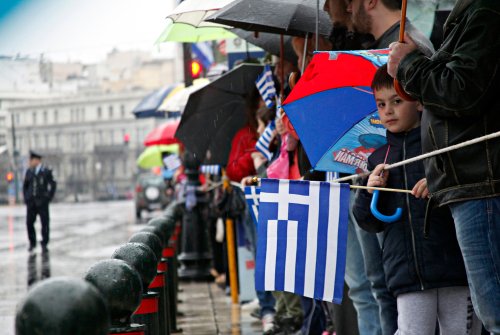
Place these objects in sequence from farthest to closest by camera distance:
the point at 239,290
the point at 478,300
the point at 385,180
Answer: the point at 239,290 < the point at 385,180 < the point at 478,300

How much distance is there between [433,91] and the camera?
3693 mm

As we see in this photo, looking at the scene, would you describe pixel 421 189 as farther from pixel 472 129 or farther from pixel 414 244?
pixel 472 129

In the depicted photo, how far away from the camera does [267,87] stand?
8.02 m

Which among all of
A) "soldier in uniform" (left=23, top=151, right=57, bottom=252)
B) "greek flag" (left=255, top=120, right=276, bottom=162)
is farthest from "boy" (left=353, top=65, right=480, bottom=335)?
"soldier in uniform" (left=23, top=151, right=57, bottom=252)

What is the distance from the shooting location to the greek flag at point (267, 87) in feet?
25.9

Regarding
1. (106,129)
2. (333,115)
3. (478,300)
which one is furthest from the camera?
(106,129)

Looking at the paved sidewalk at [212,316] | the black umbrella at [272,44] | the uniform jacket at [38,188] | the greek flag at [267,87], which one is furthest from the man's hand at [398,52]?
the uniform jacket at [38,188]

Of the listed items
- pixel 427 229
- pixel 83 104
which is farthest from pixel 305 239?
pixel 83 104

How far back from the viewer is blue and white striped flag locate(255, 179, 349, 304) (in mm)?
4902

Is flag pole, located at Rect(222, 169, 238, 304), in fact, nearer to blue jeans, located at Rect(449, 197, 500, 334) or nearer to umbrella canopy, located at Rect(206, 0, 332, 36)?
umbrella canopy, located at Rect(206, 0, 332, 36)

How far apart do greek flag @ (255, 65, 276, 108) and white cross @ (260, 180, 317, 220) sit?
2886 millimetres

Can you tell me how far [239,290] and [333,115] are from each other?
6.18 meters

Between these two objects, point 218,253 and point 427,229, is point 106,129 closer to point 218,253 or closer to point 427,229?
point 218,253

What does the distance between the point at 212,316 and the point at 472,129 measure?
6914 mm
